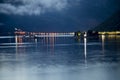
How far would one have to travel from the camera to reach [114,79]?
16422mm

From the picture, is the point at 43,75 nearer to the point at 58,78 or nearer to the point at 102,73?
the point at 58,78

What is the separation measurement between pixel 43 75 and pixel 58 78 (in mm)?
1441

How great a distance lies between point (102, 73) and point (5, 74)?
16.8 ft

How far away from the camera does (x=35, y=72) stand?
19.6m

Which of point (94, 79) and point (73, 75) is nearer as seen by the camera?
point (94, 79)

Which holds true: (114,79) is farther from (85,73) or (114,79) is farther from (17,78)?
(17,78)

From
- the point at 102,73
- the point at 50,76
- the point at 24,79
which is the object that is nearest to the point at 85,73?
the point at 102,73

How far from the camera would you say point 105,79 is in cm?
1652

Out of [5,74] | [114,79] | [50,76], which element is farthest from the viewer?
[5,74]

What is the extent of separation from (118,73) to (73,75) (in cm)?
235

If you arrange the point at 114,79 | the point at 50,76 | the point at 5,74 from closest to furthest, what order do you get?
the point at 114,79 < the point at 50,76 < the point at 5,74

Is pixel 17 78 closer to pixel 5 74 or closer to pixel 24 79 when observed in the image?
pixel 24 79

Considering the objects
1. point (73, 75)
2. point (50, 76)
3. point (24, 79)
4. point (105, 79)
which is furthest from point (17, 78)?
point (105, 79)

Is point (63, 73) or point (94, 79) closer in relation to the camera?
point (94, 79)
